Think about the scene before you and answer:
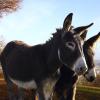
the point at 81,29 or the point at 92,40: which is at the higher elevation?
the point at 81,29

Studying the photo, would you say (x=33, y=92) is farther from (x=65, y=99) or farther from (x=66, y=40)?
(x=66, y=40)

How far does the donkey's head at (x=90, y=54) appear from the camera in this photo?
10.3m

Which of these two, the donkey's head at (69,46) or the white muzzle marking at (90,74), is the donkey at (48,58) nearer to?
the donkey's head at (69,46)

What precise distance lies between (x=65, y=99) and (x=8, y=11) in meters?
22.4

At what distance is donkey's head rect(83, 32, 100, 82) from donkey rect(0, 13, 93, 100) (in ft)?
2.92

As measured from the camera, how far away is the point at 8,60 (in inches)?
463

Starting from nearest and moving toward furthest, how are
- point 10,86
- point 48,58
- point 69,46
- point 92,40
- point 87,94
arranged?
1. point 69,46
2. point 48,58
3. point 92,40
4. point 10,86
5. point 87,94

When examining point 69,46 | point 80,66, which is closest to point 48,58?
point 69,46

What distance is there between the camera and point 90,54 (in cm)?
1091

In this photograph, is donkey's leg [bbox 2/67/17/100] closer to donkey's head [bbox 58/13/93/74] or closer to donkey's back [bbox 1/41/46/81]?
donkey's back [bbox 1/41/46/81]

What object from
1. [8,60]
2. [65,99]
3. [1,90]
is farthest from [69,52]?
[1,90]

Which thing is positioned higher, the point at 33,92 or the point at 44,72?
the point at 44,72

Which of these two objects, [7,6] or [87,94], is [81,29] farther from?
[7,6]

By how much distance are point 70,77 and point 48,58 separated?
1156 millimetres
